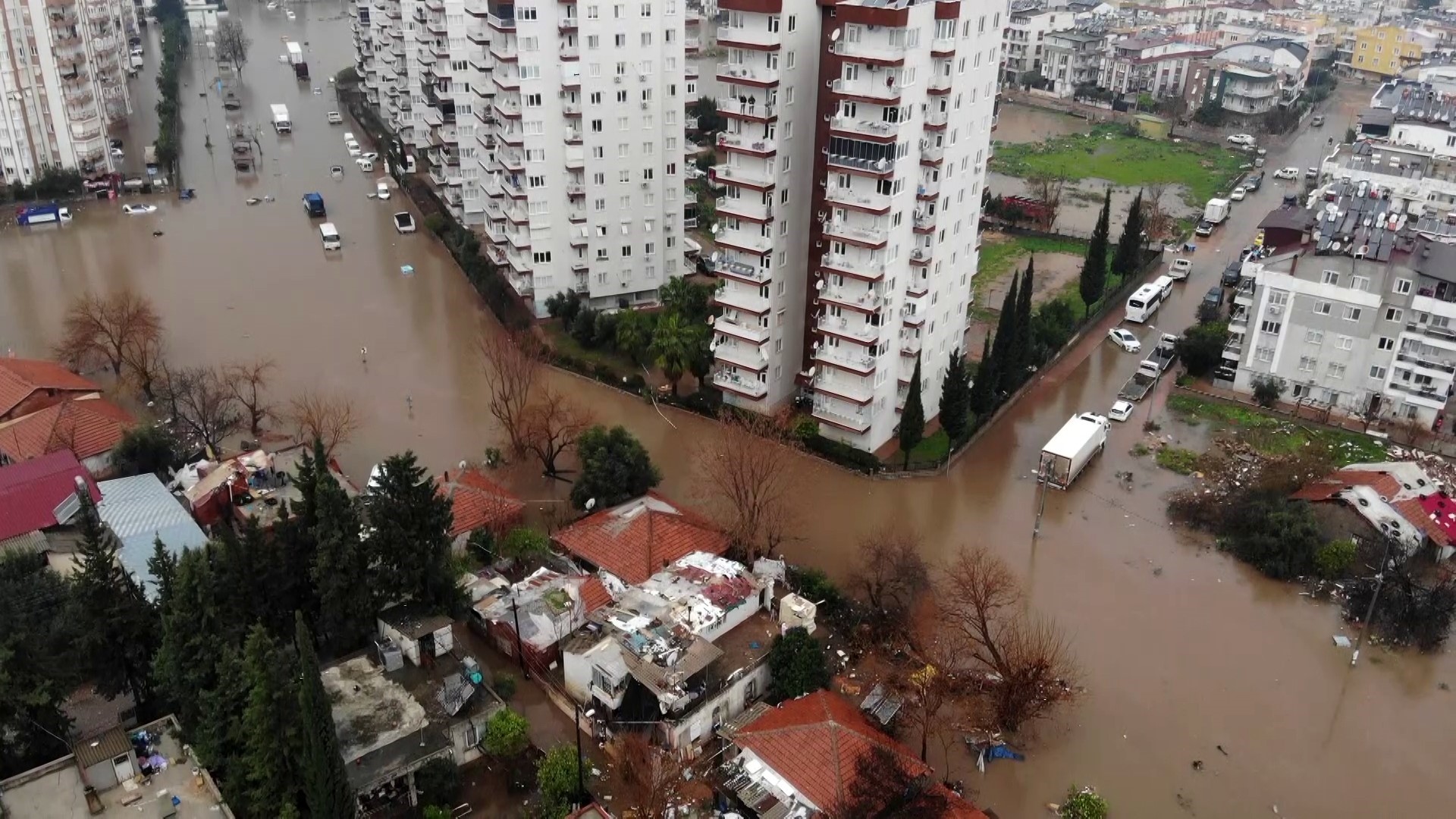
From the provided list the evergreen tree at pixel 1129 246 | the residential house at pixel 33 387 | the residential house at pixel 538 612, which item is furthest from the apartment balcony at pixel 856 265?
the residential house at pixel 33 387

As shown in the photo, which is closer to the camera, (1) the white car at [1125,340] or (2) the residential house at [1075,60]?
(1) the white car at [1125,340]

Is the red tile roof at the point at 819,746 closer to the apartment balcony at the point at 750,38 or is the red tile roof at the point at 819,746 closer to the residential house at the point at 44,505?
the residential house at the point at 44,505

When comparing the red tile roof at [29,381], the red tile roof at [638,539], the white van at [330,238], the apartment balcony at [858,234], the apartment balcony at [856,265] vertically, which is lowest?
the red tile roof at [638,539]

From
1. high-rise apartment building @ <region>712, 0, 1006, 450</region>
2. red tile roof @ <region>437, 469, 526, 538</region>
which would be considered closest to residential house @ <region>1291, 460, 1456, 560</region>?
high-rise apartment building @ <region>712, 0, 1006, 450</region>

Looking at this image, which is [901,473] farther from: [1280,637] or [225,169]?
[225,169]

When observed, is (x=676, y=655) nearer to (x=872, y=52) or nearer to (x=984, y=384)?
(x=984, y=384)

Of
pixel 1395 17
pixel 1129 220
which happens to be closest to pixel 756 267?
pixel 1129 220
